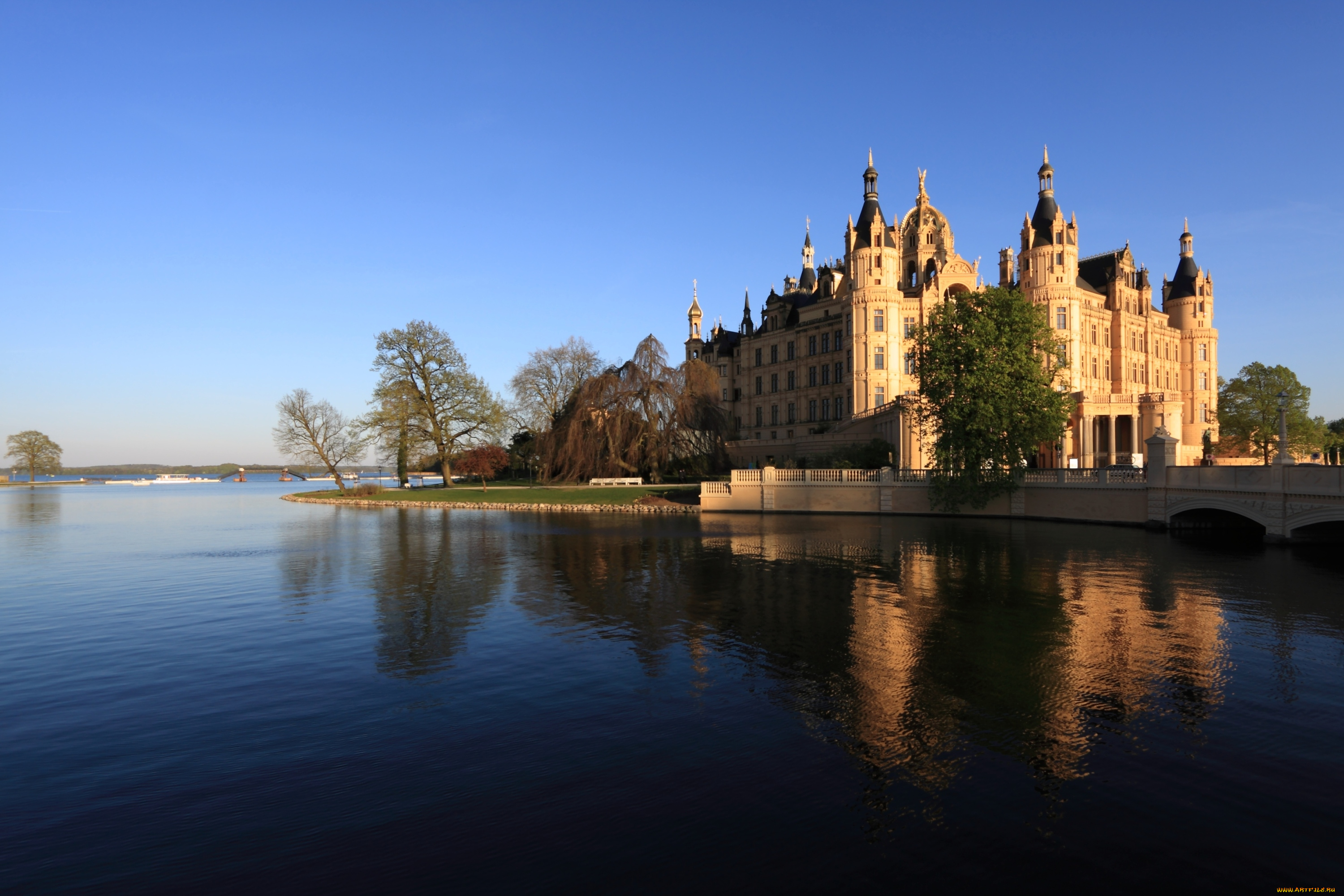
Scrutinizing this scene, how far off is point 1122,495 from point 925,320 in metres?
34.1

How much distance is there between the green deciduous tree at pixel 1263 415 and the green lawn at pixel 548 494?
2775 inches

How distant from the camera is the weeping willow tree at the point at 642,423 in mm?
64812

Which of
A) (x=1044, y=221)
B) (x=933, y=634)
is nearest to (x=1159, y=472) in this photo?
(x=933, y=634)

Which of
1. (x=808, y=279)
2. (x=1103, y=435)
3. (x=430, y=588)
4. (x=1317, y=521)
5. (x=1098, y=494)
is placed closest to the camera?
(x=430, y=588)

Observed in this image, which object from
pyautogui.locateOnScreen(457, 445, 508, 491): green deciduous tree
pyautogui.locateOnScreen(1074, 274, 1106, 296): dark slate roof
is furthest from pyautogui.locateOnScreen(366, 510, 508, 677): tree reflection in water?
pyautogui.locateOnScreen(1074, 274, 1106, 296): dark slate roof

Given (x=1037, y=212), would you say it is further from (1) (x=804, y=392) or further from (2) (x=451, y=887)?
(2) (x=451, y=887)

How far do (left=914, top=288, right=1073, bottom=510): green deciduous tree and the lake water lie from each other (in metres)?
21.8

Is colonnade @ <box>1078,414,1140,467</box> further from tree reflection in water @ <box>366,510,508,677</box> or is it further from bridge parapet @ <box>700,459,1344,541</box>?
tree reflection in water @ <box>366,510,508,677</box>

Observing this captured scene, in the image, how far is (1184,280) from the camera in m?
90.4

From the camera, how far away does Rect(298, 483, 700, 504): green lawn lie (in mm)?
59781

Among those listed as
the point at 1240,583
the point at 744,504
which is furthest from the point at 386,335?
the point at 1240,583

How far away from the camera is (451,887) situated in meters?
6.56

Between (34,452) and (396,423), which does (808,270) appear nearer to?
(396,423)

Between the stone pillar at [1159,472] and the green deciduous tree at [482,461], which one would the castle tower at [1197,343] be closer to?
the stone pillar at [1159,472]
